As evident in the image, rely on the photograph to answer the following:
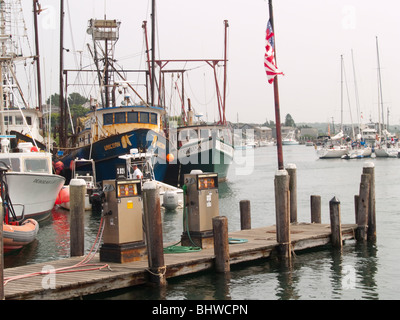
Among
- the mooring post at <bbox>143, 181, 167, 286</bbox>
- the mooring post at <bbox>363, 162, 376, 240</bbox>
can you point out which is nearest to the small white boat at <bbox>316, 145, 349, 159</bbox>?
the mooring post at <bbox>363, 162, 376, 240</bbox>

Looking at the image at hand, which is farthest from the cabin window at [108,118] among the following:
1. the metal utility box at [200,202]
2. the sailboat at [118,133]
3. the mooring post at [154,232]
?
the mooring post at [154,232]

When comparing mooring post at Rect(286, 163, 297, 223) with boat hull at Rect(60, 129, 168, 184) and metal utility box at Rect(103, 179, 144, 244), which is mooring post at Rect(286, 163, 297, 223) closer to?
metal utility box at Rect(103, 179, 144, 244)

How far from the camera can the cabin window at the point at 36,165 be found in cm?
2366

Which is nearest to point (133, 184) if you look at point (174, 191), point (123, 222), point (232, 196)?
point (123, 222)

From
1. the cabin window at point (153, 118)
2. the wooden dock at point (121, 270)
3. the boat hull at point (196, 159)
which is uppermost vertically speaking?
the cabin window at point (153, 118)

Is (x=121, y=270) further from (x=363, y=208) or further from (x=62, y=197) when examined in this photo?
(x=62, y=197)

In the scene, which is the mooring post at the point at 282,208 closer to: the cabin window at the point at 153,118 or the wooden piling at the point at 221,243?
the wooden piling at the point at 221,243

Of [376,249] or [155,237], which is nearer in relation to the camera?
[155,237]

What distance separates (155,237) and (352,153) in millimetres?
86657

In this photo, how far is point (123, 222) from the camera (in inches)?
512

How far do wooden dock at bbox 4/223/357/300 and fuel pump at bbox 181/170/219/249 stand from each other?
0.38 m

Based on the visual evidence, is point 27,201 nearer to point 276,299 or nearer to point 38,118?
point 276,299

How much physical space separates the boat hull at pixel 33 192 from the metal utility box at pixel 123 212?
8770 millimetres

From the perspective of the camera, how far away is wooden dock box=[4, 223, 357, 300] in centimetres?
1111
